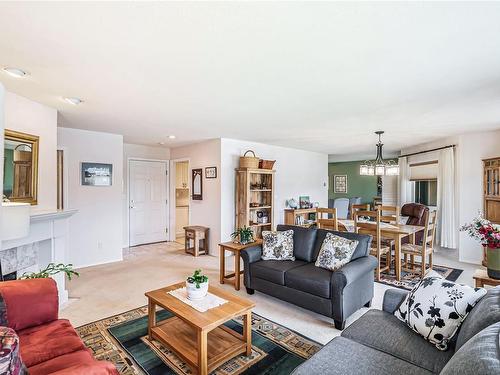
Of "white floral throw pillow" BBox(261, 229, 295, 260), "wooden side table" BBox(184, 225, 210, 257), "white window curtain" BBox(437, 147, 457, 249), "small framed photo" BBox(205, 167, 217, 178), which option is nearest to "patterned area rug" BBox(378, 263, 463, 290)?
"white window curtain" BBox(437, 147, 457, 249)

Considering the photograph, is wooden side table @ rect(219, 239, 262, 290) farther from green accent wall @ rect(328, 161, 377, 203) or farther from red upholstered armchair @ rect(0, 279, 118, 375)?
green accent wall @ rect(328, 161, 377, 203)

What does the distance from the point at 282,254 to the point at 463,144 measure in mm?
4100

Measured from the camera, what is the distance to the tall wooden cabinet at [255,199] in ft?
18.0

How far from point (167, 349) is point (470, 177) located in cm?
553

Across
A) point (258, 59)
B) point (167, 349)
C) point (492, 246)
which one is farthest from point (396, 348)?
point (258, 59)

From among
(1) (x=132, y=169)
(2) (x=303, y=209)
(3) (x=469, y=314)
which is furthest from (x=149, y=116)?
(2) (x=303, y=209)

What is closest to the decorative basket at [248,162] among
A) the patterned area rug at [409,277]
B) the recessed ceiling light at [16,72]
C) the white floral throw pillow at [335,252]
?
the white floral throw pillow at [335,252]

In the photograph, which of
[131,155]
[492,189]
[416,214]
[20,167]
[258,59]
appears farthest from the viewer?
[131,155]

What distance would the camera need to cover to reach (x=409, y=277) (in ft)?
13.7

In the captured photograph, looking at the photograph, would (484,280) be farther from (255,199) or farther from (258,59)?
(255,199)

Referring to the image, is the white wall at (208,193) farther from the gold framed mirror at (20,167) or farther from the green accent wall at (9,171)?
the green accent wall at (9,171)

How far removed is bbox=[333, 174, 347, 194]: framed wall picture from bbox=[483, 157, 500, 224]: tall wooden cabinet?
552cm

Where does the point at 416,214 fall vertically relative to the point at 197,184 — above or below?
below

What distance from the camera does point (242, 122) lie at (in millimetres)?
4125
